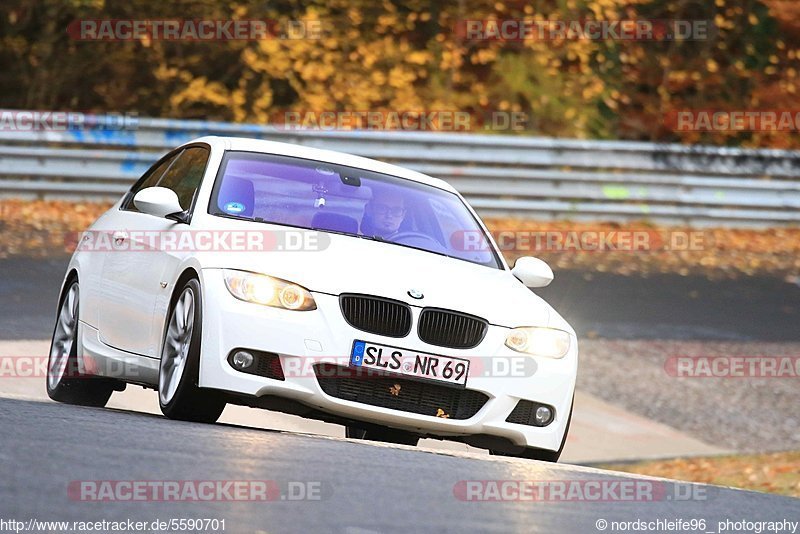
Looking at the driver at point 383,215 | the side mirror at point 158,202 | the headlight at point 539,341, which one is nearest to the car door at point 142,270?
the side mirror at point 158,202

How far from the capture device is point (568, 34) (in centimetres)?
2531

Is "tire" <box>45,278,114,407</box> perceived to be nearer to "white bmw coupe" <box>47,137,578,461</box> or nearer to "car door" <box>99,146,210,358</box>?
"white bmw coupe" <box>47,137,578,461</box>

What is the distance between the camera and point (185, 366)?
796 cm

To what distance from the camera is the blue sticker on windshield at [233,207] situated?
28.8 feet

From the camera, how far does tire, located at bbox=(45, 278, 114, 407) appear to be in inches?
387

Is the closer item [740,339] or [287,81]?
[740,339]

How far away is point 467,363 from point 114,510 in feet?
9.34

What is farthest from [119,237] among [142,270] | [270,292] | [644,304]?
[644,304]

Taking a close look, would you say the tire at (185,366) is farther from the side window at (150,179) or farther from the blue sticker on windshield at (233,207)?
the side window at (150,179)

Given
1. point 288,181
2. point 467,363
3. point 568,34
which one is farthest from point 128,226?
point 568,34

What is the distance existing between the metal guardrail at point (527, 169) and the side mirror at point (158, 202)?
36.0 ft

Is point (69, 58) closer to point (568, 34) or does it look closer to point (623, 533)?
point (568, 34)

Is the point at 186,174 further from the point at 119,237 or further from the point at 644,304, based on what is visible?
the point at 644,304

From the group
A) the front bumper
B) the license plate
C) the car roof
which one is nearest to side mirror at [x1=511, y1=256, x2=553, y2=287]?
the car roof
